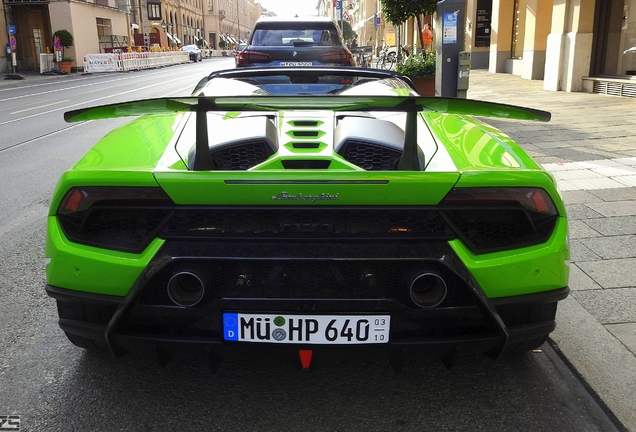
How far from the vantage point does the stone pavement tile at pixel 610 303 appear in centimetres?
320

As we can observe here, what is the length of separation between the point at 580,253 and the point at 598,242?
31cm

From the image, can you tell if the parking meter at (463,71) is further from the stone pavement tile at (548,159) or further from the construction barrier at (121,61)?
the construction barrier at (121,61)

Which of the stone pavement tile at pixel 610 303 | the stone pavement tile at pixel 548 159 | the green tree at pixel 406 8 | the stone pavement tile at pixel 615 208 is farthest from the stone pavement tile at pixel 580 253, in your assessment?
the green tree at pixel 406 8

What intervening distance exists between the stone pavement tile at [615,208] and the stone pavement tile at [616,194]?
148 mm

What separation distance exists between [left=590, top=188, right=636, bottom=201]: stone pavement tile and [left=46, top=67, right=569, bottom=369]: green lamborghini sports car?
363cm

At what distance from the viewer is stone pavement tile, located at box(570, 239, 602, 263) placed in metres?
4.04

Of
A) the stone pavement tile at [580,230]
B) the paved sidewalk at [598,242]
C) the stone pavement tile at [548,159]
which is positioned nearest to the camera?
the paved sidewalk at [598,242]

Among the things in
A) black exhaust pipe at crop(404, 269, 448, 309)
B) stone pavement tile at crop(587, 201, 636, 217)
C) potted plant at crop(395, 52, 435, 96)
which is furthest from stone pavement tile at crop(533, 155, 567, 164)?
black exhaust pipe at crop(404, 269, 448, 309)

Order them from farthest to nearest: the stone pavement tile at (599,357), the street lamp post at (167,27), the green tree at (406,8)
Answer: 1. the street lamp post at (167,27)
2. the green tree at (406,8)
3. the stone pavement tile at (599,357)

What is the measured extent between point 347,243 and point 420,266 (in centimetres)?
26

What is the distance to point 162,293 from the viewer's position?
2219 millimetres

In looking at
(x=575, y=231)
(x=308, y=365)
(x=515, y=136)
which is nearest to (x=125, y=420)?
(x=308, y=365)

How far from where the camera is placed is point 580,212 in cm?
511

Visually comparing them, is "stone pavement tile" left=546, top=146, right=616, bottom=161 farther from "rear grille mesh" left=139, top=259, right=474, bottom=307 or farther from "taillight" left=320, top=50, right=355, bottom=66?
"rear grille mesh" left=139, top=259, right=474, bottom=307
